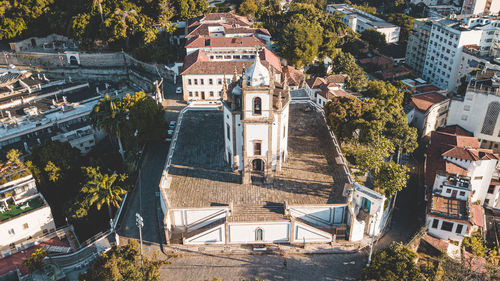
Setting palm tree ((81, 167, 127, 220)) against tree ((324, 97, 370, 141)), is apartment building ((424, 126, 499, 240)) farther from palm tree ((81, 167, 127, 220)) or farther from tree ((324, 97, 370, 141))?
palm tree ((81, 167, 127, 220))

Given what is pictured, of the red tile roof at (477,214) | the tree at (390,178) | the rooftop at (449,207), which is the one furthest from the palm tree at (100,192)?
the red tile roof at (477,214)

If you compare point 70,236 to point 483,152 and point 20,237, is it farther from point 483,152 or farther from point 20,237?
point 483,152

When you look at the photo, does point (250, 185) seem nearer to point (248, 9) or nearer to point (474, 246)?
point (474, 246)

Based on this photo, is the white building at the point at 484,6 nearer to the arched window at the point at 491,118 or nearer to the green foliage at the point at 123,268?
the arched window at the point at 491,118

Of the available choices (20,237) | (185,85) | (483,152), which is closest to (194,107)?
(185,85)

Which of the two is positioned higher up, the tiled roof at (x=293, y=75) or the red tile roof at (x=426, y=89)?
the tiled roof at (x=293, y=75)

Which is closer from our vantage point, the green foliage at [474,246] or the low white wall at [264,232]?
the low white wall at [264,232]

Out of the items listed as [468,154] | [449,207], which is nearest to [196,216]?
[449,207]
